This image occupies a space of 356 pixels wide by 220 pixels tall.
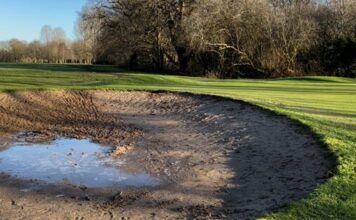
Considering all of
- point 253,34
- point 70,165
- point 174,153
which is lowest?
point 70,165

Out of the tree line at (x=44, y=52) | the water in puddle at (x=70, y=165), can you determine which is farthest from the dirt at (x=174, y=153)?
the tree line at (x=44, y=52)

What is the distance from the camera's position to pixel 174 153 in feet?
41.5

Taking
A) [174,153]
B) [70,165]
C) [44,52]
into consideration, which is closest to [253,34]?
[174,153]

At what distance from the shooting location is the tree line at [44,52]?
81062mm

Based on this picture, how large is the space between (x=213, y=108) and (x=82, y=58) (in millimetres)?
65263

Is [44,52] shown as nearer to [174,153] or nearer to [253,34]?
[253,34]

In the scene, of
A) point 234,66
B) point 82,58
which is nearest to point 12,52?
point 82,58

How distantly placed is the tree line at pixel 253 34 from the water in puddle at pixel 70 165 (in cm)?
2719

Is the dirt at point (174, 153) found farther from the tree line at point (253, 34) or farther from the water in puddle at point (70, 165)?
the tree line at point (253, 34)

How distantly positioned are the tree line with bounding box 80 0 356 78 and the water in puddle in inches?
1071

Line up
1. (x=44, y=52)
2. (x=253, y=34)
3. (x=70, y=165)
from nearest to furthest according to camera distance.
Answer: (x=70, y=165), (x=253, y=34), (x=44, y=52)

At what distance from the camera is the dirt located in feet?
26.9

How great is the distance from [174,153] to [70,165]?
2548 millimetres

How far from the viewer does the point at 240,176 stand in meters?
10.0
